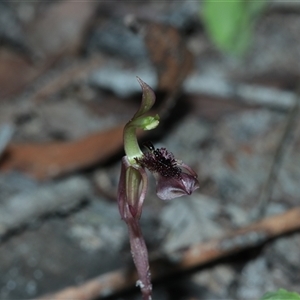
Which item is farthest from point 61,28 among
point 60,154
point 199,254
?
point 199,254

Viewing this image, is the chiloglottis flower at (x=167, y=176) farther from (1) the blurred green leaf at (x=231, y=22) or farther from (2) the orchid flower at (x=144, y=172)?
(1) the blurred green leaf at (x=231, y=22)

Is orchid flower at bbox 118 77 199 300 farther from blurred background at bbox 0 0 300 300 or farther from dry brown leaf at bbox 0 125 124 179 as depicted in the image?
dry brown leaf at bbox 0 125 124 179

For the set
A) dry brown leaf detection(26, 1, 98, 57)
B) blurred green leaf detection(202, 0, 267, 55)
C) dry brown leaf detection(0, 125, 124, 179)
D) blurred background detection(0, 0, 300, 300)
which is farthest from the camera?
dry brown leaf detection(26, 1, 98, 57)

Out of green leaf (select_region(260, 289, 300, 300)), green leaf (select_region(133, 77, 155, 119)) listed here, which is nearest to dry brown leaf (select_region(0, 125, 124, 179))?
green leaf (select_region(133, 77, 155, 119))

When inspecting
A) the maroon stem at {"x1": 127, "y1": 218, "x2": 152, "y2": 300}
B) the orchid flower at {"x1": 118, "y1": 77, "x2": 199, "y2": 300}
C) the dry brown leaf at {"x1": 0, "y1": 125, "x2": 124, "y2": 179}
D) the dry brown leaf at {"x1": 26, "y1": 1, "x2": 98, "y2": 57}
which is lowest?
the maroon stem at {"x1": 127, "y1": 218, "x2": 152, "y2": 300}

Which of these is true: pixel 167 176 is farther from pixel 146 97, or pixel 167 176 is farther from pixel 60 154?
pixel 60 154

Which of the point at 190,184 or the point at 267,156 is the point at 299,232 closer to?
the point at 267,156

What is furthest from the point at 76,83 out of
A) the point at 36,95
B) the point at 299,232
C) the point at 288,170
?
the point at 299,232
